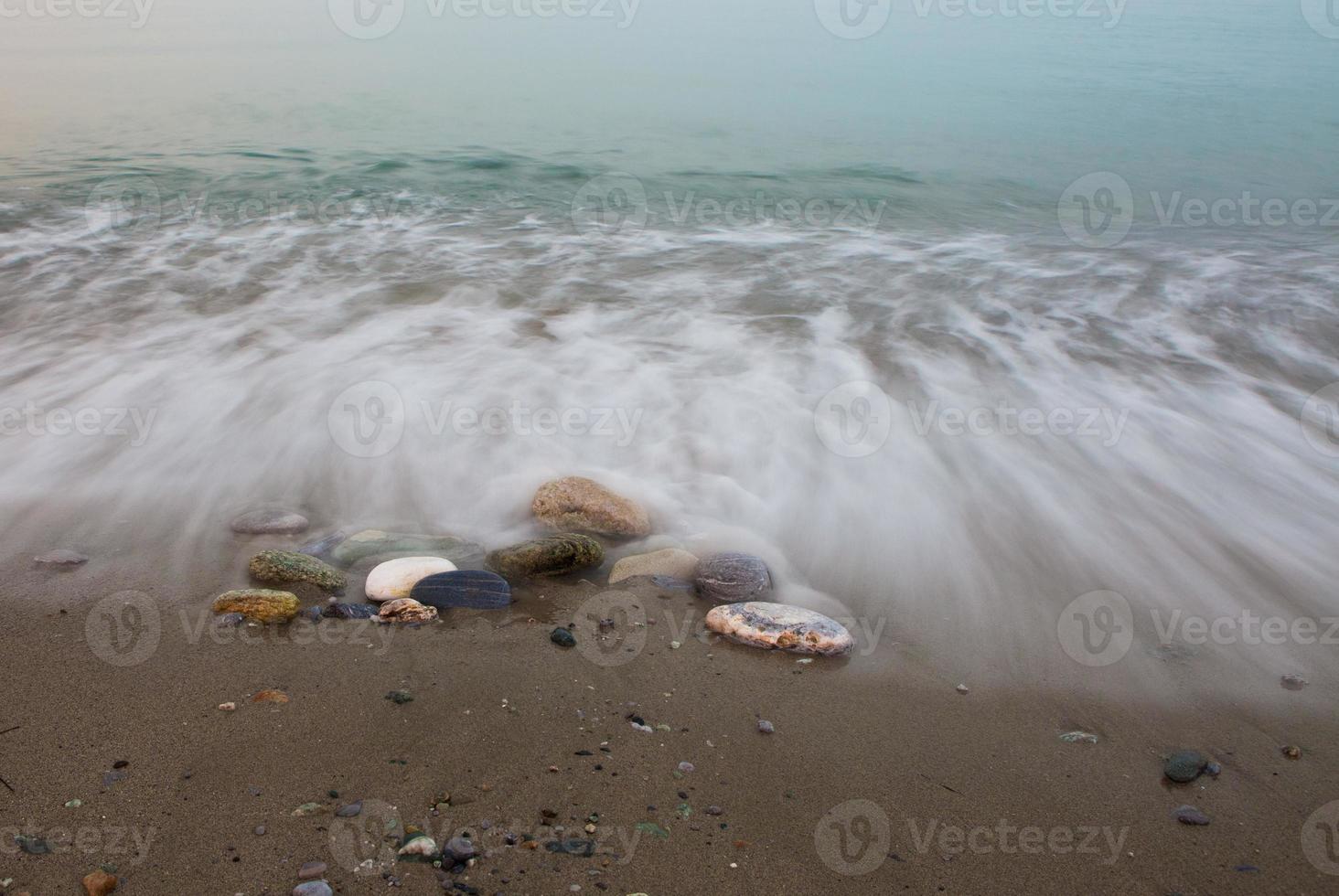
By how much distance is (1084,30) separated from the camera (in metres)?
28.7

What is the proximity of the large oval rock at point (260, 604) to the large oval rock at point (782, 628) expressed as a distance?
1.44 m

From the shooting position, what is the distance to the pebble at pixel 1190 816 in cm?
222

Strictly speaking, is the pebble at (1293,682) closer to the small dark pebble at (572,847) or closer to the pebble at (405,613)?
the small dark pebble at (572,847)

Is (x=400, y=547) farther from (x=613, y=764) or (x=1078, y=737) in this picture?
(x=1078, y=737)

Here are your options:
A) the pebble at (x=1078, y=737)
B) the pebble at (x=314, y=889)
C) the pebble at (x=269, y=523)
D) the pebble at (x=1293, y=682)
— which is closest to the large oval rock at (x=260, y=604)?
the pebble at (x=269, y=523)

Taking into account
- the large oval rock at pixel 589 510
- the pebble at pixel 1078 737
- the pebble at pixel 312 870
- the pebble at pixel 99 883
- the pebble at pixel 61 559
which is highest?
the large oval rock at pixel 589 510

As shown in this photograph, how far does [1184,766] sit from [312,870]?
7.45 ft

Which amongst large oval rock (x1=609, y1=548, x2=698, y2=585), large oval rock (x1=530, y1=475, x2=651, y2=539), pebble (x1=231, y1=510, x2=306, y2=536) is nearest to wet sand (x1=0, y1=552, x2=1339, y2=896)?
large oval rock (x1=609, y1=548, x2=698, y2=585)

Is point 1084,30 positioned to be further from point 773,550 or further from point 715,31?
point 773,550

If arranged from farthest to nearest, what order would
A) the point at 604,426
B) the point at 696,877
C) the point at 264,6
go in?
1. the point at 264,6
2. the point at 604,426
3. the point at 696,877

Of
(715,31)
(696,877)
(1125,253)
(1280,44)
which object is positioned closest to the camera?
(696,877)

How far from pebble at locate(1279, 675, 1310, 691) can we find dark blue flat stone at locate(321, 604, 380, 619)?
302 cm

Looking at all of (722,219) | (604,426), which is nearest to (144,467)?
(604,426)

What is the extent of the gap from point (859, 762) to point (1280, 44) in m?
29.5
